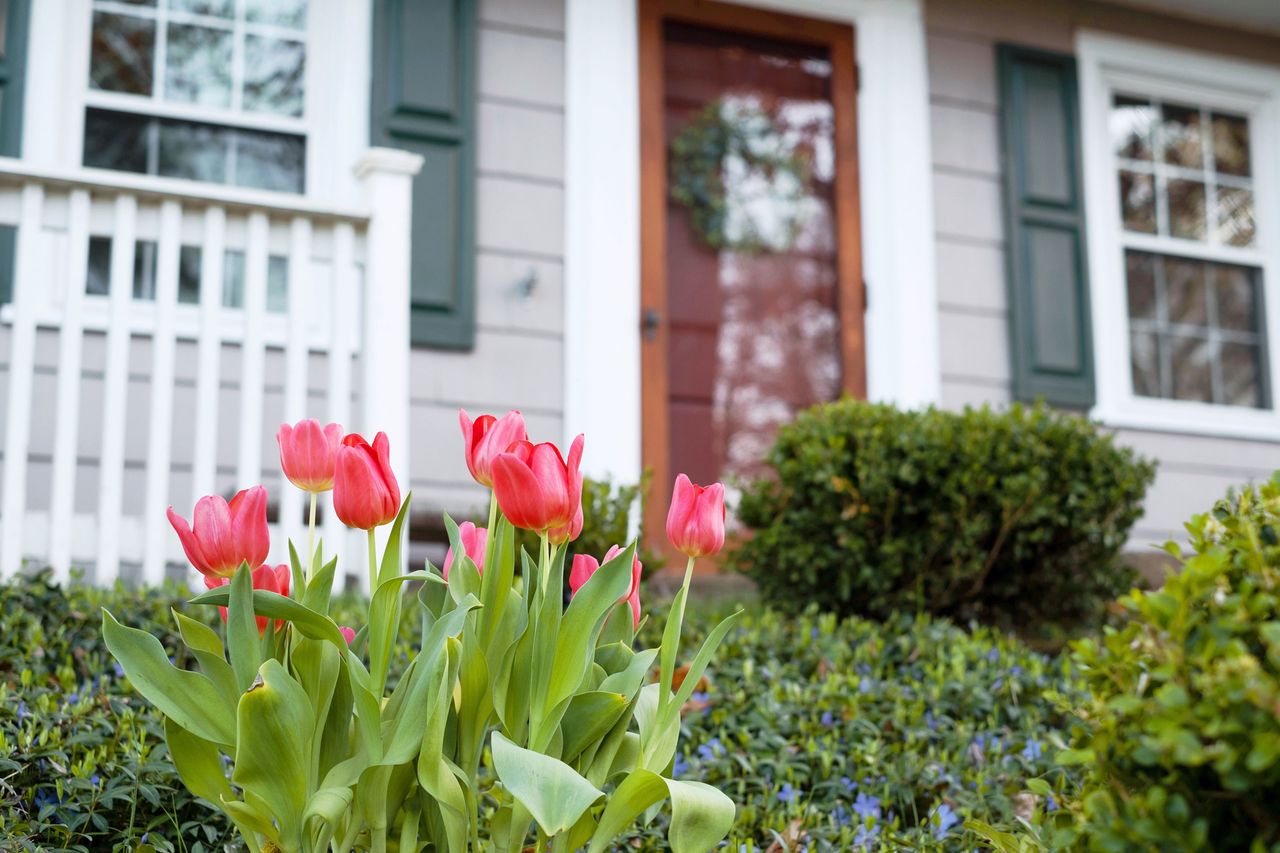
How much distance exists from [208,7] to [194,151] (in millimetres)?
610

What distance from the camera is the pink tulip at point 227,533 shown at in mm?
1477

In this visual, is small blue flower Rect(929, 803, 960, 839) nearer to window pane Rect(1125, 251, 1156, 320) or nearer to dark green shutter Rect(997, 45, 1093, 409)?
dark green shutter Rect(997, 45, 1093, 409)

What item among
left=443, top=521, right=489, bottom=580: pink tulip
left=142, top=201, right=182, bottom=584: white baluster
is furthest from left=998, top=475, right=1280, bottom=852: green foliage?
left=142, top=201, right=182, bottom=584: white baluster

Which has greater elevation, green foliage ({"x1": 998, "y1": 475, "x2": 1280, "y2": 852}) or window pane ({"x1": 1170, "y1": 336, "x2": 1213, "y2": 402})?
window pane ({"x1": 1170, "y1": 336, "x2": 1213, "y2": 402})

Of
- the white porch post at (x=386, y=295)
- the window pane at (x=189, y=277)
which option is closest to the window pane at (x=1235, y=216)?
the white porch post at (x=386, y=295)

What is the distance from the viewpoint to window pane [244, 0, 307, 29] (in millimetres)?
5098

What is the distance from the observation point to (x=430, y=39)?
504 cm

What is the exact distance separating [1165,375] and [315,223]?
4.38 metres

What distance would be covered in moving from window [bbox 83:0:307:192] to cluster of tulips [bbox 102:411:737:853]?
3.73 metres

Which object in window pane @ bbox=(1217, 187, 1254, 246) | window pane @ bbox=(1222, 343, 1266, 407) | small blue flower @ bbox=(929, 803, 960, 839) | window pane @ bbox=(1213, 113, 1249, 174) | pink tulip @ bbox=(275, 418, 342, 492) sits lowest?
small blue flower @ bbox=(929, 803, 960, 839)

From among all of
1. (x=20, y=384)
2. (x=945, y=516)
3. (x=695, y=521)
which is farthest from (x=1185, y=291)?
(x=695, y=521)

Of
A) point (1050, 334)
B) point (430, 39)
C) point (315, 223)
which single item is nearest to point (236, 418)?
point (315, 223)

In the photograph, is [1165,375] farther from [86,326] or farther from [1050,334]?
[86,326]

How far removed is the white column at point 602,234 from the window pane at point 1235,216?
10.7 ft
